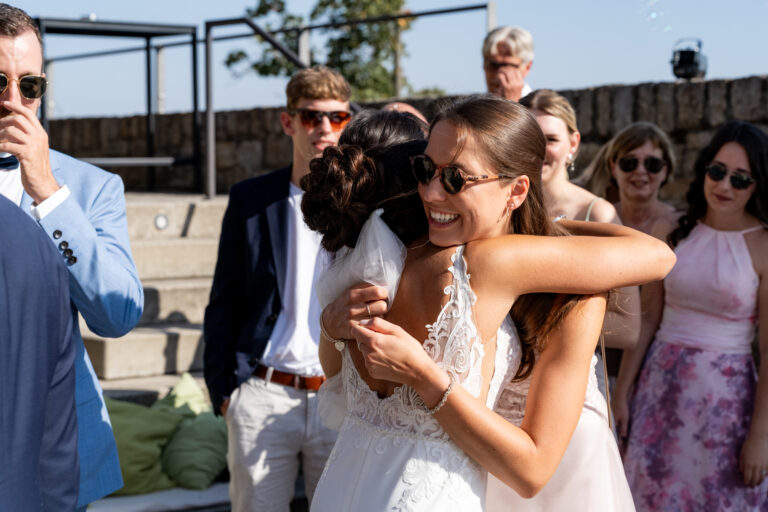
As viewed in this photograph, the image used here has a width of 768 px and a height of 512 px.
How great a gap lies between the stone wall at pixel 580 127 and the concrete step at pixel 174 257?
193cm

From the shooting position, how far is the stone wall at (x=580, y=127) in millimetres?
5566

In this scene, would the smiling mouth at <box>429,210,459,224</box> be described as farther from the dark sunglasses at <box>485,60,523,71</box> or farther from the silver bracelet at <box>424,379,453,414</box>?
the dark sunglasses at <box>485,60,523,71</box>

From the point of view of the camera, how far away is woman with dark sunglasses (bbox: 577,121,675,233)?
4.20 meters

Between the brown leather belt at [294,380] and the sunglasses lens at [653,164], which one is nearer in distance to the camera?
the brown leather belt at [294,380]

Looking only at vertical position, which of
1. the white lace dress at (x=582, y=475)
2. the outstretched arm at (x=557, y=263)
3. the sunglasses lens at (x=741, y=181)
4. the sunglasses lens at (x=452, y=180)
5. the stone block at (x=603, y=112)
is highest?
the stone block at (x=603, y=112)

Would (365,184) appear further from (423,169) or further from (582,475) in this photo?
(582,475)

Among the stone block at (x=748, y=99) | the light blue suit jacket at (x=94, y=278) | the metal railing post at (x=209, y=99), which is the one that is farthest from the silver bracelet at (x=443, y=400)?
Answer: the metal railing post at (x=209, y=99)

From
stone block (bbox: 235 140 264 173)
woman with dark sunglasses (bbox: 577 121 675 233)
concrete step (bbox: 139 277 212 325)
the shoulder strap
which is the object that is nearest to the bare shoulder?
the shoulder strap

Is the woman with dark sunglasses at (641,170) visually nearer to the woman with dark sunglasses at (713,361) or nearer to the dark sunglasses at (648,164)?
the dark sunglasses at (648,164)

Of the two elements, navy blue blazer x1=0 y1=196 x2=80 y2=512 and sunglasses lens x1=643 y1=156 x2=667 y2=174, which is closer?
navy blue blazer x1=0 y1=196 x2=80 y2=512

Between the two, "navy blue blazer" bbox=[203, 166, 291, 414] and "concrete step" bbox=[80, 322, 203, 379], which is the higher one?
"navy blue blazer" bbox=[203, 166, 291, 414]

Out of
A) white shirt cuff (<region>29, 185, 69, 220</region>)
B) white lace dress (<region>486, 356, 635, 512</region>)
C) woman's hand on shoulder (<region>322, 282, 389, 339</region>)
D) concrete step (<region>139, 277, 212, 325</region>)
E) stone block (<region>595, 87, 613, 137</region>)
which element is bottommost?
concrete step (<region>139, 277, 212, 325</region>)

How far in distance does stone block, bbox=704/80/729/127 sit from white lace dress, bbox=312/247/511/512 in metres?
4.26

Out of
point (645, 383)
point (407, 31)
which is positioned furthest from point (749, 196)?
point (407, 31)
